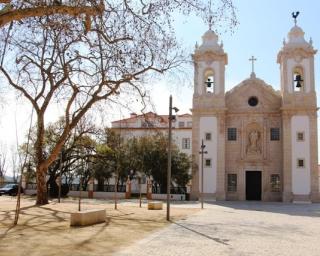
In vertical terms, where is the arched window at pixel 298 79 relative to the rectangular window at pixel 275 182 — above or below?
above

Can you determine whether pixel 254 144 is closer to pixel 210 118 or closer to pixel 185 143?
pixel 210 118

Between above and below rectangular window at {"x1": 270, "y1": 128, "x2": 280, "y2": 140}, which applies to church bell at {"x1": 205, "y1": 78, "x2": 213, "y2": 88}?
above

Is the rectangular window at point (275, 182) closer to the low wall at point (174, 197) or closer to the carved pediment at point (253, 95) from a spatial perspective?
the carved pediment at point (253, 95)

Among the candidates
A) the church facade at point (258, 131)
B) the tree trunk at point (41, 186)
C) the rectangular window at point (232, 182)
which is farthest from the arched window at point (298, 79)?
the tree trunk at point (41, 186)

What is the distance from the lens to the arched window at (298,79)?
41.8m

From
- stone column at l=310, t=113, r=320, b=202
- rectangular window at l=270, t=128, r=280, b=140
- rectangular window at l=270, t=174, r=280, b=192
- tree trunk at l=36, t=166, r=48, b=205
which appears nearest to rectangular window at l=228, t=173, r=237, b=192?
rectangular window at l=270, t=174, r=280, b=192

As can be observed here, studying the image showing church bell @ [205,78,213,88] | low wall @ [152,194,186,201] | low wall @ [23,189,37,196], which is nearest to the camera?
low wall @ [152,194,186,201]

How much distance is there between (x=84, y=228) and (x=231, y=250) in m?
5.47

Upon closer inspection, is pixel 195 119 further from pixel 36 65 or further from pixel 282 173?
pixel 36 65

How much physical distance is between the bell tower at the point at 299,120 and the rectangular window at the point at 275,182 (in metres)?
1.18

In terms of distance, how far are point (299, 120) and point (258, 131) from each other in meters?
3.74

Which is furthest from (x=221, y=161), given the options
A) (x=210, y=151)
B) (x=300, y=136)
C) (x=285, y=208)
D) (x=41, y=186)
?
(x=41, y=186)

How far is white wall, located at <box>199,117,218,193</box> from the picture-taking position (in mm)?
41000

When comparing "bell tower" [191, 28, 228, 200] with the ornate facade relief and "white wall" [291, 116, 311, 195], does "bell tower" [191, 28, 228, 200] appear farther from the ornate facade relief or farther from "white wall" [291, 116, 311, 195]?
"white wall" [291, 116, 311, 195]
